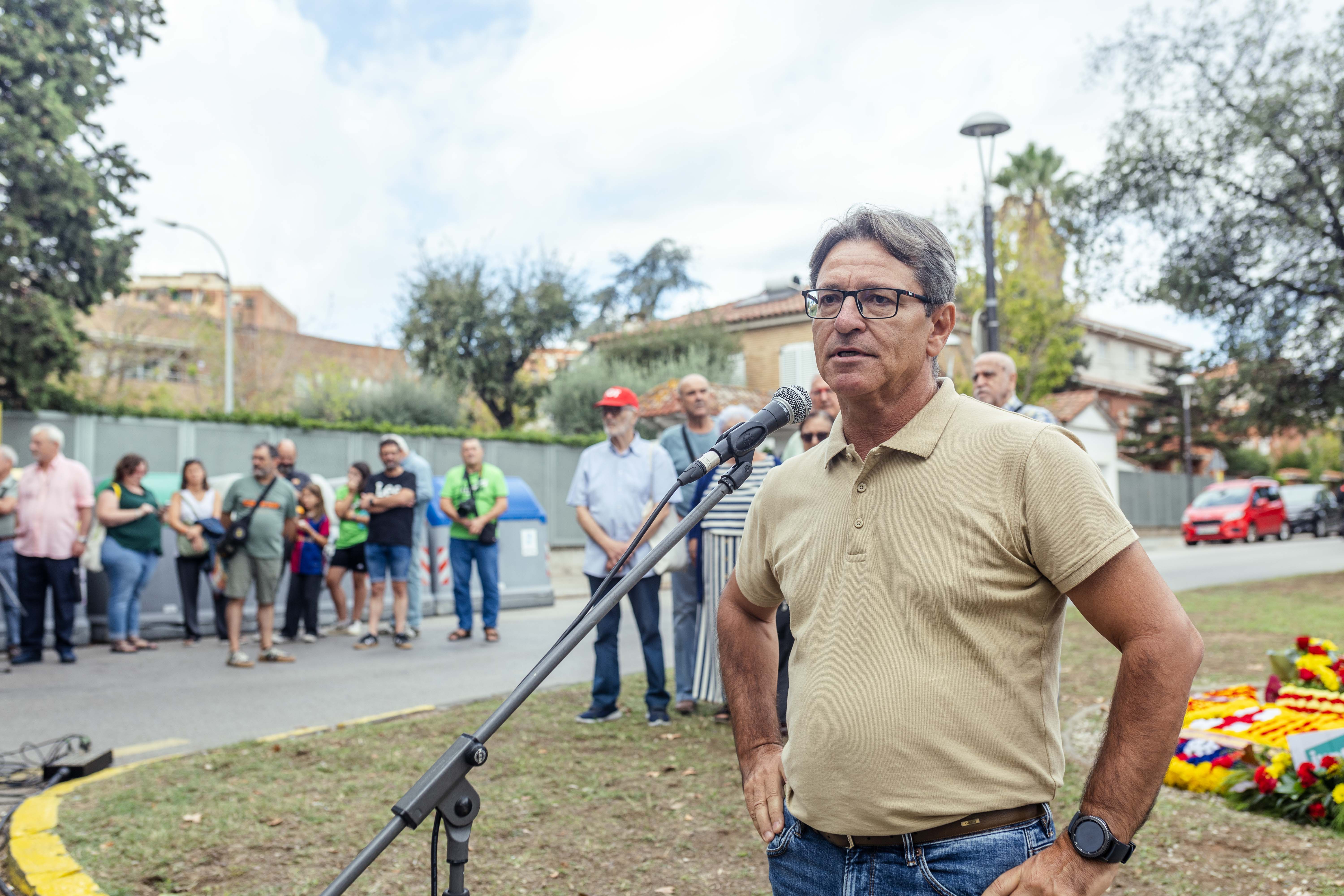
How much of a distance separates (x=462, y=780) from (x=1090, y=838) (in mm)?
1107

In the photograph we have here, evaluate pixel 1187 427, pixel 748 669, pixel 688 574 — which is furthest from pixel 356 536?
pixel 1187 427

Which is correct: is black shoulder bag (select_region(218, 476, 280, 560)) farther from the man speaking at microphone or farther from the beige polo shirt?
the beige polo shirt

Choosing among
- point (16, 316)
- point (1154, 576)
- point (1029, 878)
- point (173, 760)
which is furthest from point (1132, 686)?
point (16, 316)

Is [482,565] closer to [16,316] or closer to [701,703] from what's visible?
[701,703]

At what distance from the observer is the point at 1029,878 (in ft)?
5.42

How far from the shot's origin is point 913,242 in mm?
1974

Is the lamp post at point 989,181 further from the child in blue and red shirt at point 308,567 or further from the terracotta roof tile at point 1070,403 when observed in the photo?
the terracotta roof tile at point 1070,403

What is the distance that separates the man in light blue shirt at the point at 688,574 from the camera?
678 cm

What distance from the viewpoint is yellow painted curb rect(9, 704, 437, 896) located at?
3.84 m

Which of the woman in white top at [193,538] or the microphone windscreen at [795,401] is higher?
the microphone windscreen at [795,401]

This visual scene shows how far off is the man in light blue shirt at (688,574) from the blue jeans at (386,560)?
14.1 feet

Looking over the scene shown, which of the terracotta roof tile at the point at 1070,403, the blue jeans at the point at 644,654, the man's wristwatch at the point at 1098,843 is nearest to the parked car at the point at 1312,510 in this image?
the terracotta roof tile at the point at 1070,403

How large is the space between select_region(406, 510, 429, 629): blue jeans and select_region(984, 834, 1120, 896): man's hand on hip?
963 cm

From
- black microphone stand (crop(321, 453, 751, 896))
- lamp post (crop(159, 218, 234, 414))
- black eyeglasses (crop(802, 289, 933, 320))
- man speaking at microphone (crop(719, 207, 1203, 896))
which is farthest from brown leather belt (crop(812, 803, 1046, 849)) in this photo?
lamp post (crop(159, 218, 234, 414))
